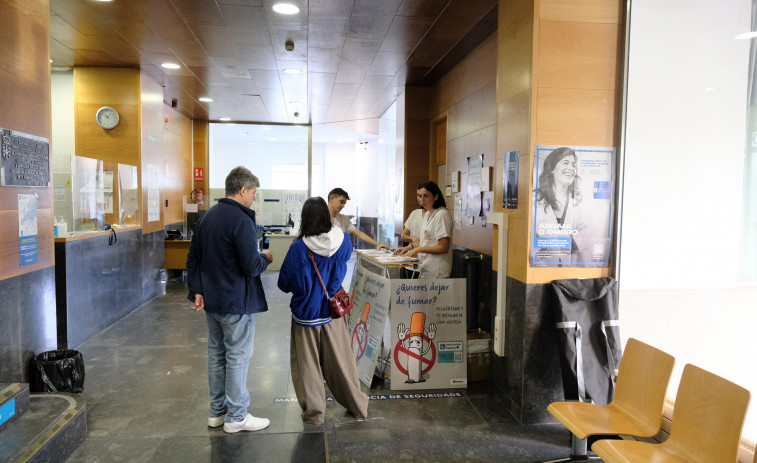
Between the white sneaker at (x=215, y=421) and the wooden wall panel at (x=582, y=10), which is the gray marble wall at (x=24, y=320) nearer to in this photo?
the white sneaker at (x=215, y=421)

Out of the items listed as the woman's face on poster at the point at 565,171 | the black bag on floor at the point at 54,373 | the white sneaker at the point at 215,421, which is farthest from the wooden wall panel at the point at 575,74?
the black bag on floor at the point at 54,373

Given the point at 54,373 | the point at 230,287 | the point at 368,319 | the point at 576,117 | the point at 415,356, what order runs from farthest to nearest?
the point at 368,319, the point at 415,356, the point at 54,373, the point at 576,117, the point at 230,287

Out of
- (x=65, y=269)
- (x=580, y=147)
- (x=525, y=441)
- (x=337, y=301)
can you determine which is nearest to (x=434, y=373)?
(x=525, y=441)

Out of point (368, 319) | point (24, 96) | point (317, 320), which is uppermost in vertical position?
point (24, 96)

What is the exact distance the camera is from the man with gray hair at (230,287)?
9.65 ft

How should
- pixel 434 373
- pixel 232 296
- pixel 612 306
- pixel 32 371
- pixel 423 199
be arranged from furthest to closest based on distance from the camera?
pixel 423 199 → pixel 434 373 → pixel 32 371 → pixel 612 306 → pixel 232 296

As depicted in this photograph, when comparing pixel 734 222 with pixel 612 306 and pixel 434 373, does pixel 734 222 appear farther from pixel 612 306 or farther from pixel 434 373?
pixel 434 373

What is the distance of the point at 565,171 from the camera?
325 cm

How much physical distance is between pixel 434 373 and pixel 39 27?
12.3ft

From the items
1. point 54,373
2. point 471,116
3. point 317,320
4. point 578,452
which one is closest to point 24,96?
point 54,373

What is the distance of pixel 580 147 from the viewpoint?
128 inches

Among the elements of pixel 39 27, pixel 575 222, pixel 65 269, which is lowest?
pixel 65 269

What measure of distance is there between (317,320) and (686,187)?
2.45 m

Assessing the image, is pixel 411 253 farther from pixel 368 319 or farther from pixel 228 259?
pixel 228 259
